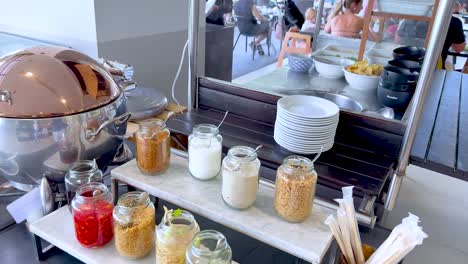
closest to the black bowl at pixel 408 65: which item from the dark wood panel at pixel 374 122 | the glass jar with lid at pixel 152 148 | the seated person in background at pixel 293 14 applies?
the dark wood panel at pixel 374 122

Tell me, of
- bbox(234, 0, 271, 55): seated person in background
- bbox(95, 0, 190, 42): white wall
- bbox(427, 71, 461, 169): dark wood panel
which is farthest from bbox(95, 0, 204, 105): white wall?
bbox(234, 0, 271, 55): seated person in background

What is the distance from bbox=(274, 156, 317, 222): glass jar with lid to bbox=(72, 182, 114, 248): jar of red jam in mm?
302

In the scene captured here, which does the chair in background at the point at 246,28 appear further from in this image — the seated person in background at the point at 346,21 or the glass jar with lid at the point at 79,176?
the glass jar with lid at the point at 79,176

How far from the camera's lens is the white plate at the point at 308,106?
810mm

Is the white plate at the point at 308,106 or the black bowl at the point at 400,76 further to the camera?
the black bowl at the point at 400,76

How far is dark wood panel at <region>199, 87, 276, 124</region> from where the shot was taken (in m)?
0.95

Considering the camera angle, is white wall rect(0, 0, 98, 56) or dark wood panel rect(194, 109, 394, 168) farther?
white wall rect(0, 0, 98, 56)

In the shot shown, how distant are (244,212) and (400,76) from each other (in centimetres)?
59

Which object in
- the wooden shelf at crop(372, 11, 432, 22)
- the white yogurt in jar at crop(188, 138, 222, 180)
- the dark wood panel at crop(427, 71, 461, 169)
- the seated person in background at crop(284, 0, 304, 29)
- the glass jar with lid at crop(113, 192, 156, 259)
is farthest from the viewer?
the seated person in background at crop(284, 0, 304, 29)

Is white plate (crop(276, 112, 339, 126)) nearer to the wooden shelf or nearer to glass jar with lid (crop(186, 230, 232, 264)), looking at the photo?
glass jar with lid (crop(186, 230, 232, 264))

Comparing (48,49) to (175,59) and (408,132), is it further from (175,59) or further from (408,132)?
(175,59)

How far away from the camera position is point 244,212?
2.18ft

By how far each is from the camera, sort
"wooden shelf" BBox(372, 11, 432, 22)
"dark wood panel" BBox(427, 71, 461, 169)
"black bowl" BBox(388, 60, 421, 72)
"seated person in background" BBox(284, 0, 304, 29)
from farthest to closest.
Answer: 1. "seated person in background" BBox(284, 0, 304, 29)
2. "wooden shelf" BBox(372, 11, 432, 22)
3. "black bowl" BBox(388, 60, 421, 72)
4. "dark wood panel" BBox(427, 71, 461, 169)

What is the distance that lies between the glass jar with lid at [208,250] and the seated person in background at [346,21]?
210cm
